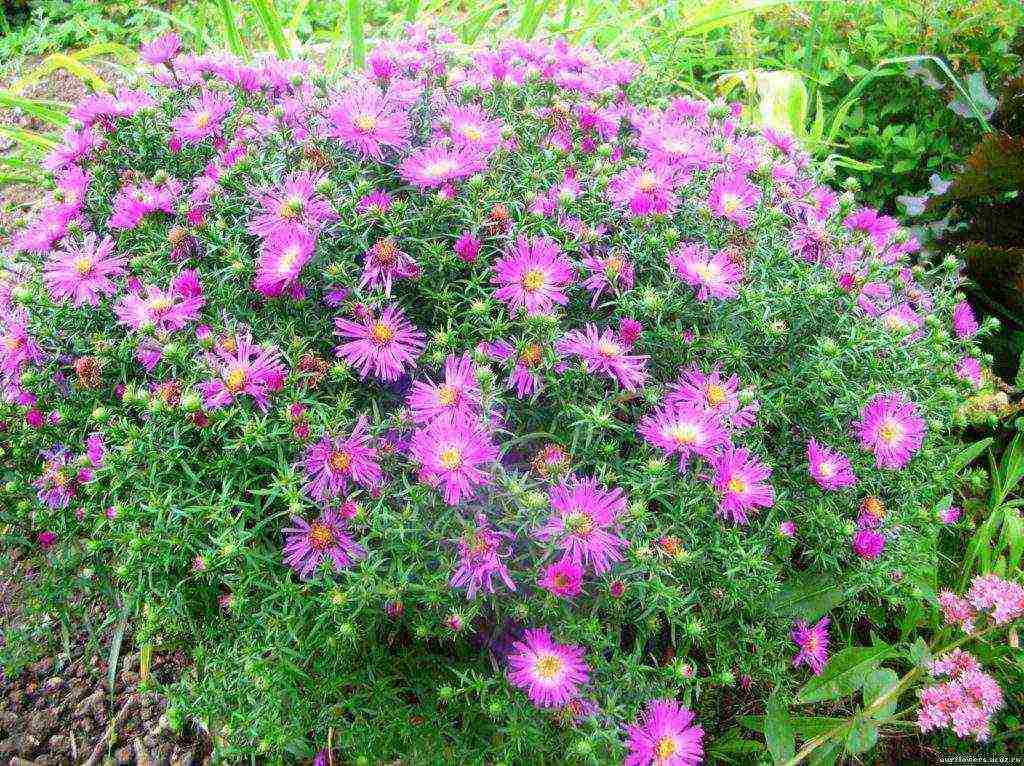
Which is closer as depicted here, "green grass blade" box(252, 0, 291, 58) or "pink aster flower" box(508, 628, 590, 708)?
"pink aster flower" box(508, 628, 590, 708)

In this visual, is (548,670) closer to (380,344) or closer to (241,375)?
(380,344)

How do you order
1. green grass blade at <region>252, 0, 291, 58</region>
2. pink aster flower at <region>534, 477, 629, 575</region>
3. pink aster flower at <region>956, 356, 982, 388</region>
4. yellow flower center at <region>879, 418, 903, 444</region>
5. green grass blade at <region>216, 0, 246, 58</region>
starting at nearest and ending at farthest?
pink aster flower at <region>534, 477, 629, 575</region> < yellow flower center at <region>879, 418, 903, 444</region> < pink aster flower at <region>956, 356, 982, 388</region> < green grass blade at <region>252, 0, 291, 58</region> < green grass blade at <region>216, 0, 246, 58</region>

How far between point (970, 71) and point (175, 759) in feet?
13.5

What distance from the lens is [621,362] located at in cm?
168

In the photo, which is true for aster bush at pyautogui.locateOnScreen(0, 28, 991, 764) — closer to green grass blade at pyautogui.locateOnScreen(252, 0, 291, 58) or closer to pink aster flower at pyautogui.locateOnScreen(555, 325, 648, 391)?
pink aster flower at pyautogui.locateOnScreen(555, 325, 648, 391)

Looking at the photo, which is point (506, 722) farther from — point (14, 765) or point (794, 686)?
point (14, 765)

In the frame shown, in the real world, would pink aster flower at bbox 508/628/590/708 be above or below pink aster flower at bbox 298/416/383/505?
below

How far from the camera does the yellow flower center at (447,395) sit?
1.60m

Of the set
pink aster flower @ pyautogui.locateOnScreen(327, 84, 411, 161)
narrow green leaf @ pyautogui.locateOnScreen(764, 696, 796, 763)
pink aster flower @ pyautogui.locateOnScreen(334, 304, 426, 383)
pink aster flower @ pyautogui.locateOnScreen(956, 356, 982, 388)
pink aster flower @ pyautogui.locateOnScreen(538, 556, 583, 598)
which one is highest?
pink aster flower @ pyautogui.locateOnScreen(327, 84, 411, 161)

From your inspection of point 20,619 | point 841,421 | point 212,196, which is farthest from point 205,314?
point 841,421

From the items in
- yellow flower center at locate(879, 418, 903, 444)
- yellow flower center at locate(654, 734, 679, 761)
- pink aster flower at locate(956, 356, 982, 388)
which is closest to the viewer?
yellow flower center at locate(654, 734, 679, 761)

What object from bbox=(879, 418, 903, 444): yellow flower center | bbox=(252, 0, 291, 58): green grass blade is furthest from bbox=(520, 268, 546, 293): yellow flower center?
bbox=(252, 0, 291, 58): green grass blade

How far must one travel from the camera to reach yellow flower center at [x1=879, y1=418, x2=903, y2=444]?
1.85 meters

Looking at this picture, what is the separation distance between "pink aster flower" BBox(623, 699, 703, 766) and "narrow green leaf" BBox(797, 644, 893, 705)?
465 millimetres
